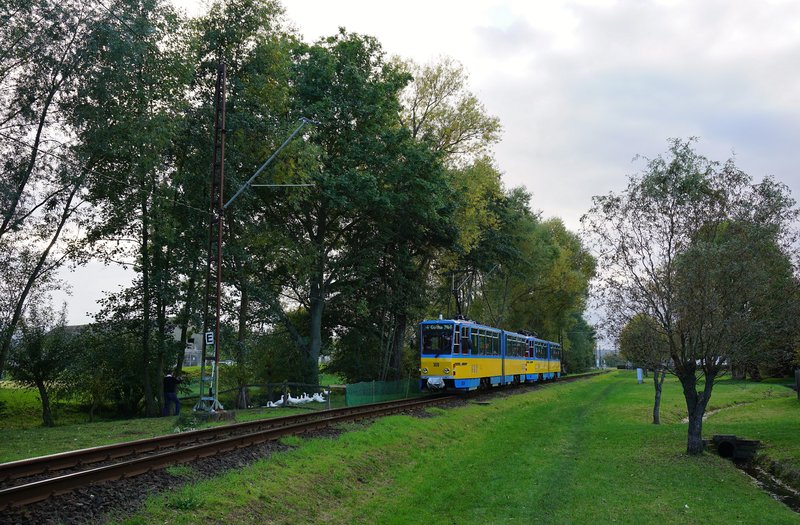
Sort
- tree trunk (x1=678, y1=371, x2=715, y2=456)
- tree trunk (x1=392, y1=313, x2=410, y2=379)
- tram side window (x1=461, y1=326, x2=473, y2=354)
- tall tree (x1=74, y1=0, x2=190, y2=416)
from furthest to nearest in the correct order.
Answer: tree trunk (x1=392, y1=313, x2=410, y2=379)
tram side window (x1=461, y1=326, x2=473, y2=354)
tall tree (x1=74, y1=0, x2=190, y2=416)
tree trunk (x1=678, y1=371, x2=715, y2=456)

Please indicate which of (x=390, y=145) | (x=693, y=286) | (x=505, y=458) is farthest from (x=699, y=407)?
(x=390, y=145)

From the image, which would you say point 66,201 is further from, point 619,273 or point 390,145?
point 619,273

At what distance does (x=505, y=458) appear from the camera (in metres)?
16.4

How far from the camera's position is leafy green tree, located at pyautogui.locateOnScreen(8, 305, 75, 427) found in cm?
2628

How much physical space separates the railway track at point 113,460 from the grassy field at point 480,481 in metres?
1.09

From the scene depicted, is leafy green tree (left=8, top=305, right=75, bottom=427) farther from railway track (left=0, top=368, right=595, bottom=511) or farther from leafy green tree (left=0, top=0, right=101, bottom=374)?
railway track (left=0, top=368, right=595, bottom=511)

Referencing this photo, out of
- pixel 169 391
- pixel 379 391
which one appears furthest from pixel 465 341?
pixel 169 391

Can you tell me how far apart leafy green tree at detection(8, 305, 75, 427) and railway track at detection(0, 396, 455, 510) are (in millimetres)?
13630

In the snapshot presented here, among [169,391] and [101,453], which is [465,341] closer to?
[169,391]

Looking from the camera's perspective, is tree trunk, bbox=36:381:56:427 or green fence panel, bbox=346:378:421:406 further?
green fence panel, bbox=346:378:421:406

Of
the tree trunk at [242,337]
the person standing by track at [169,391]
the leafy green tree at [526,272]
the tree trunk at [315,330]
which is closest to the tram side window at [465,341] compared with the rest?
→ the tree trunk at [315,330]

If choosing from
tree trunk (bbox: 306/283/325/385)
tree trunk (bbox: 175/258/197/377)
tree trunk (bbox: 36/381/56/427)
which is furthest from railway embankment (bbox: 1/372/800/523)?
tree trunk (bbox: 36/381/56/427)

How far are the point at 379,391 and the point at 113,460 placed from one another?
1869cm

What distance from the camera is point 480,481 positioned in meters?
13.6
